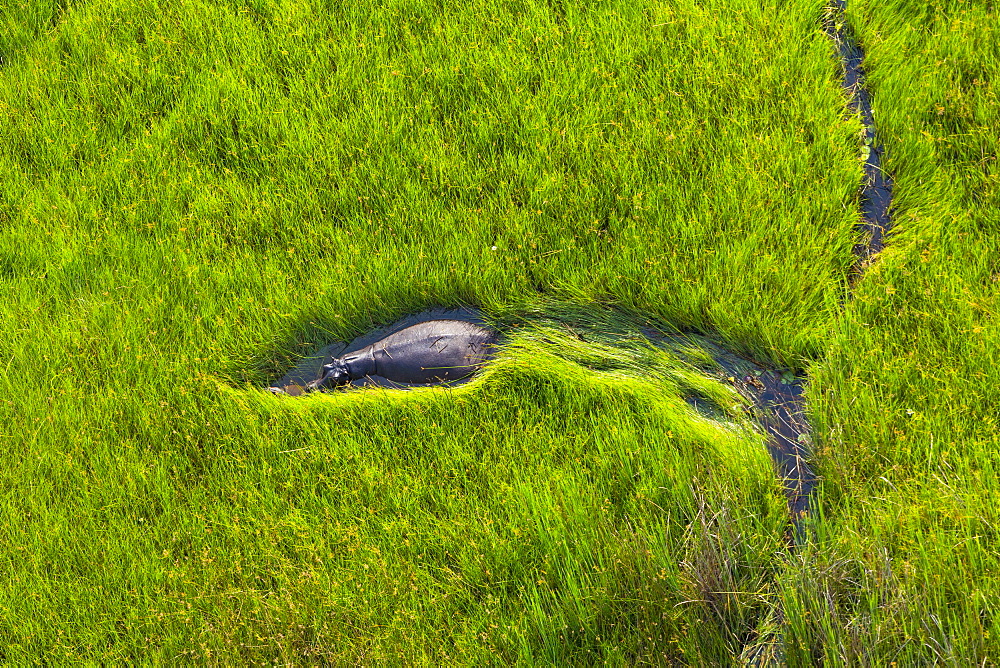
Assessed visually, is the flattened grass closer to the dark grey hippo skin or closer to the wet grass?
the dark grey hippo skin

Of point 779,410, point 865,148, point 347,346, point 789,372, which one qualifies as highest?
point 865,148

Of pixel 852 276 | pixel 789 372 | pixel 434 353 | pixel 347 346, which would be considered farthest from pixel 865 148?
pixel 347 346

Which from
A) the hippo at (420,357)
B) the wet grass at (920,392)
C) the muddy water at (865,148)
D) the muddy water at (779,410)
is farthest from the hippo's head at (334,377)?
the muddy water at (865,148)

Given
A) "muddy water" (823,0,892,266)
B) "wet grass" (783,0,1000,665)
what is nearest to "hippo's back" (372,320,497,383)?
"wet grass" (783,0,1000,665)

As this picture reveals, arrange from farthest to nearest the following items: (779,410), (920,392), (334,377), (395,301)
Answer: (395,301) → (334,377) → (779,410) → (920,392)

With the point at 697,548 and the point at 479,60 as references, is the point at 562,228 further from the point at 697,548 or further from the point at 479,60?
the point at 697,548

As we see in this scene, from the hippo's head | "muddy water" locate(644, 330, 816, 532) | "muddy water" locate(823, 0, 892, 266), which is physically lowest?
"muddy water" locate(644, 330, 816, 532)

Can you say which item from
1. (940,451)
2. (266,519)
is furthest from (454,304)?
(940,451)

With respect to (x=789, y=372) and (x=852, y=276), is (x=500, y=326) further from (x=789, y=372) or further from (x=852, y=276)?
(x=852, y=276)
